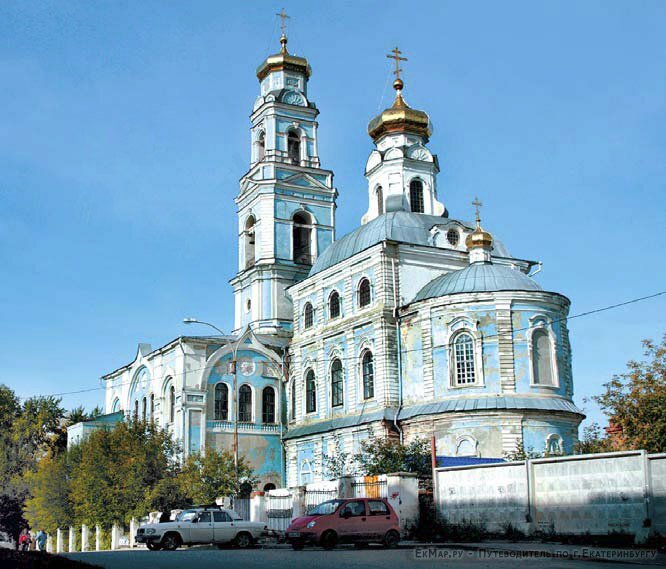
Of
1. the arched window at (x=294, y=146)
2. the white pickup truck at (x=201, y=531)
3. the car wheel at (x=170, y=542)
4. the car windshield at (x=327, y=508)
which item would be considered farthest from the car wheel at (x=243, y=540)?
the arched window at (x=294, y=146)

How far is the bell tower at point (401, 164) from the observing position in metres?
48.0

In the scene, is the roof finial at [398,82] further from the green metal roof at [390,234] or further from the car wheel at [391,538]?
the car wheel at [391,538]

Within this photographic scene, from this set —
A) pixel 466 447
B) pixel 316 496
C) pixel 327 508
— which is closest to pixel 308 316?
pixel 466 447

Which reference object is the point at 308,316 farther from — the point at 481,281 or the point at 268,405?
the point at 481,281

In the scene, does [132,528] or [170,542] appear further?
[132,528]

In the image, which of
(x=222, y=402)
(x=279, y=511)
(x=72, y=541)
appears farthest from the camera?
(x=72, y=541)

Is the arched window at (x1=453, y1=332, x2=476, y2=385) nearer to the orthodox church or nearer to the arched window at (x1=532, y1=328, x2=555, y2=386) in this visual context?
the orthodox church

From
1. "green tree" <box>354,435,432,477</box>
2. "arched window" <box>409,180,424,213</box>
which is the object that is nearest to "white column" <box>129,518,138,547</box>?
"green tree" <box>354,435,432,477</box>

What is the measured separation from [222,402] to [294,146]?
16.0m

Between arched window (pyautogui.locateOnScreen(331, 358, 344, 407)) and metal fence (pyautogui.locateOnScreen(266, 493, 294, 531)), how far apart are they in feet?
36.5

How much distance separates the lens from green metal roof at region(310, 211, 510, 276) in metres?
43.2

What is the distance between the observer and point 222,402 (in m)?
47.5

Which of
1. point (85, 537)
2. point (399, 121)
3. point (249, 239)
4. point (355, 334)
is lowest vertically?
point (85, 537)

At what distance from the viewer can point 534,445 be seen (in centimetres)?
3616
